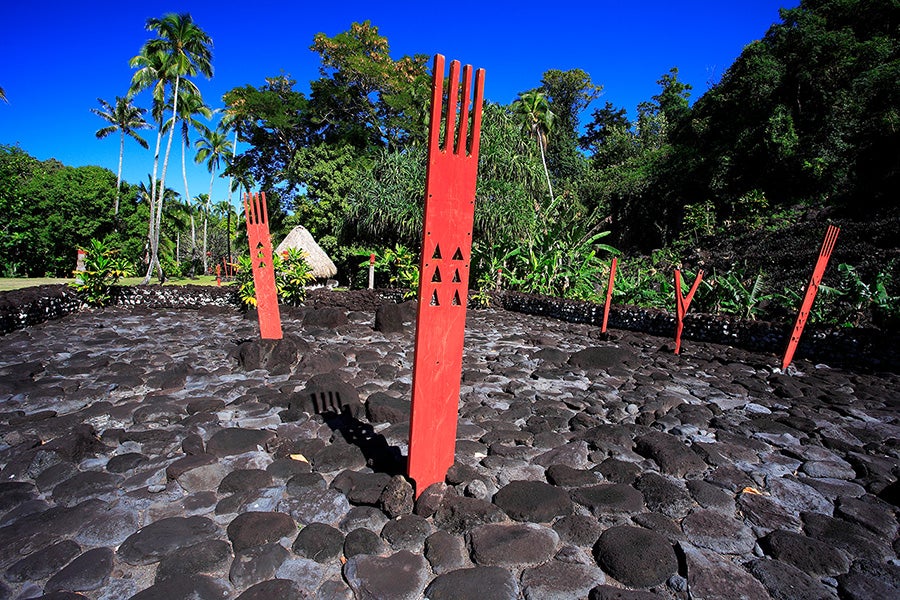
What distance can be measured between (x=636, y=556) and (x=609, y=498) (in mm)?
582

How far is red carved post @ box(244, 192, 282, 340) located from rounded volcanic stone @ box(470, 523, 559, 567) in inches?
212

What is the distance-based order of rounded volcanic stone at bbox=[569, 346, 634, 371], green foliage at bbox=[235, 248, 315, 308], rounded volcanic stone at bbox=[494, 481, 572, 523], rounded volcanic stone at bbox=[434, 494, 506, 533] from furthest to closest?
green foliage at bbox=[235, 248, 315, 308], rounded volcanic stone at bbox=[569, 346, 634, 371], rounded volcanic stone at bbox=[494, 481, 572, 523], rounded volcanic stone at bbox=[434, 494, 506, 533]

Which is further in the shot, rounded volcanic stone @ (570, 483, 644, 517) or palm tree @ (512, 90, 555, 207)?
palm tree @ (512, 90, 555, 207)

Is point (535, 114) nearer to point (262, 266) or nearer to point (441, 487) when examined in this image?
point (262, 266)

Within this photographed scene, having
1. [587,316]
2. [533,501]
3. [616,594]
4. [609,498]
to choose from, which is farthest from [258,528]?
[587,316]

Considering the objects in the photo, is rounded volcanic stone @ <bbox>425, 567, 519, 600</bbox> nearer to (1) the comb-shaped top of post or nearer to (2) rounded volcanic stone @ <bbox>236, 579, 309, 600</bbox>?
(2) rounded volcanic stone @ <bbox>236, 579, 309, 600</bbox>

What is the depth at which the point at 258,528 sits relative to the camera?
8.64ft

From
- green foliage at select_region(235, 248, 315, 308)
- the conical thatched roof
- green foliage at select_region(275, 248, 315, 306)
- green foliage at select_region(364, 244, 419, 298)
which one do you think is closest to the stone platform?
green foliage at select_region(235, 248, 315, 308)

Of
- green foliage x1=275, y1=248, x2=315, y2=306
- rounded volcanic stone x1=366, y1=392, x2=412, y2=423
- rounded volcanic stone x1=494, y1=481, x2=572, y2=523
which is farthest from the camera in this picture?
green foliage x1=275, y1=248, x2=315, y2=306

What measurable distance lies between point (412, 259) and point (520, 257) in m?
3.47

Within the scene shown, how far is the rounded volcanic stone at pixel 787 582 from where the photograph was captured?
2225 millimetres

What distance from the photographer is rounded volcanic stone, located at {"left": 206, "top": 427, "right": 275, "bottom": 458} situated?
3594 mm

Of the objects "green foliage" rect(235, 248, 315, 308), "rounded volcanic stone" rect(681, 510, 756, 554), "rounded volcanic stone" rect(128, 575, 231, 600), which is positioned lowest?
"rounded volcanic stone" rect(128, 575, 231, 600)

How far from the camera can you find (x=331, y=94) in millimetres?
22344
